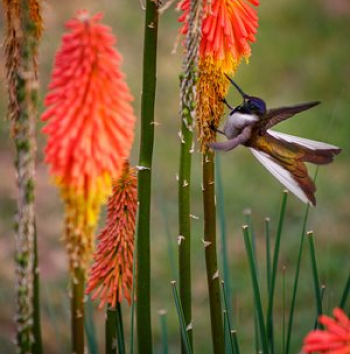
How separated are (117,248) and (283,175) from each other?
511mm

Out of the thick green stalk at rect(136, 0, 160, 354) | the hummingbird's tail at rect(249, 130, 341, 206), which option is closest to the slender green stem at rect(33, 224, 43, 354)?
the thick green stalk at rect(136, 0, 160, 354)

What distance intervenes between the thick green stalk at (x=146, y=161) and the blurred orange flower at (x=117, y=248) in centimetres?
10

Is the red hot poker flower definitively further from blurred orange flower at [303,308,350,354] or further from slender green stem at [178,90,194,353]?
blurred orange flower at [303,308,350,354]

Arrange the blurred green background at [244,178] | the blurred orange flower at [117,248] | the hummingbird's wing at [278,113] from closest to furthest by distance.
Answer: the blurred orange flower at [117,248] → the hummingbird's wing at [278,113] → the blurred green background at [244,178]

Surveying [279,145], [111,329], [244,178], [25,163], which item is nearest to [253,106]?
[279,145]

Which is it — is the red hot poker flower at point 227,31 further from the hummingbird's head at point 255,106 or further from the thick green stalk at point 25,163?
the thick green stalk at point 25,163

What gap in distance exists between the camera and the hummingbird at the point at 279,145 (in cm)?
202

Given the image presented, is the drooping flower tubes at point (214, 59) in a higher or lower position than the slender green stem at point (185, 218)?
higher

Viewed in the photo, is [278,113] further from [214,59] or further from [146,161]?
[146,161]

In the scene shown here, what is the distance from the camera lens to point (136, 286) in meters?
1.74

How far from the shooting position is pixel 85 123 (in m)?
1.35

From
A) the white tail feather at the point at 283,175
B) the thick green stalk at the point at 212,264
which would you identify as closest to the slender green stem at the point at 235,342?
the thick green stalk at the point at 212,264

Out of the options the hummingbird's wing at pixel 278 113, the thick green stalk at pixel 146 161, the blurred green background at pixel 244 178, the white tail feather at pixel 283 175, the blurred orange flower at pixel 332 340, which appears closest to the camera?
the blurred orange flower at pixel 332 340

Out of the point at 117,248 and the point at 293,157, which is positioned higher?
the point at 293,157
